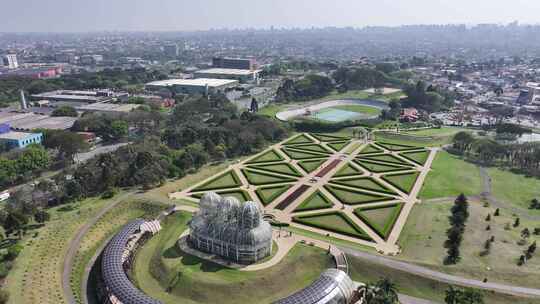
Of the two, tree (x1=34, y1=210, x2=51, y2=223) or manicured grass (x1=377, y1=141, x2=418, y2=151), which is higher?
manicured grass (x1=377, y1=141, x2=418, y2=151)

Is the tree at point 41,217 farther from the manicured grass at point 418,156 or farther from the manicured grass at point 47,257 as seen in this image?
the manicured grass at point 418,156

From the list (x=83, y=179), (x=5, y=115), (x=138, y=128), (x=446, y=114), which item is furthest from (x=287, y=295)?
(x=5, y=115)

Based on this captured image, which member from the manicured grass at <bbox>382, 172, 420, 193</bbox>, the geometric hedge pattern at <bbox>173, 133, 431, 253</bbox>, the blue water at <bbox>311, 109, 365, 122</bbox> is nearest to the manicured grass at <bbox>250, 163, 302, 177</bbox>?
the geometric hedge pattern at <bbox>173, 133, 431, 253</bbox>

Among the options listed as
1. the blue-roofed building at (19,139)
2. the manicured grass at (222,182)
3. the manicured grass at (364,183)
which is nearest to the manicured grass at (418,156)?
the manicured grass at (364,183)

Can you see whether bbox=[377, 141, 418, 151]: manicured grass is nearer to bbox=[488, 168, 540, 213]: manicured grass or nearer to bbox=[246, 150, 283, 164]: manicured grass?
bbox=[488, 168, 540, 213]: manicured grass

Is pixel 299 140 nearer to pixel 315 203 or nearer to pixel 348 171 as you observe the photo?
pixel 348 171

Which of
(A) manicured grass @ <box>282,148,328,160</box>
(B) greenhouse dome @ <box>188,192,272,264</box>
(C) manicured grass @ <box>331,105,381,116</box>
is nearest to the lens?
(B) greenhouse dome @ <box>188,192,272,264</box>

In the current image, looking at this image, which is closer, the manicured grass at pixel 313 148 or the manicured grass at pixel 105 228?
the manicured grass at pixel 105 228
